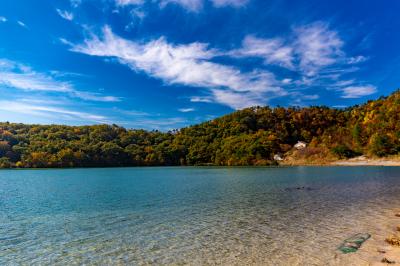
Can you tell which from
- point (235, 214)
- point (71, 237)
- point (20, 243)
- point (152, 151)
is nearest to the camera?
point (20, 243)

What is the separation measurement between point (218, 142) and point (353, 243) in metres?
172

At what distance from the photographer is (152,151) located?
177250mm

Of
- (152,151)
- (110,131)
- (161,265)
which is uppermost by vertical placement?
(110,131)

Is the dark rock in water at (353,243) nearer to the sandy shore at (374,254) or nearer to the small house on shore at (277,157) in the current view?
the sandy shore at (374,254)

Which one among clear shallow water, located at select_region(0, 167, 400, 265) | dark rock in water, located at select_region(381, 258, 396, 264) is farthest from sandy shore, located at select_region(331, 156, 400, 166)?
dark rock in water, located at select_region(381, 258, 396, 264)

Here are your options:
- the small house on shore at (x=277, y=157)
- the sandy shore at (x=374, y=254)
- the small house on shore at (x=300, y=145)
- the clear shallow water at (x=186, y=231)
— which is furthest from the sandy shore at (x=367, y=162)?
the sandy shore at (x=374, y=254)

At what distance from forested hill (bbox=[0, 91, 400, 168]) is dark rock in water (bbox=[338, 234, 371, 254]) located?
122 meters

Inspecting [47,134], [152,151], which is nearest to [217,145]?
[152,151]

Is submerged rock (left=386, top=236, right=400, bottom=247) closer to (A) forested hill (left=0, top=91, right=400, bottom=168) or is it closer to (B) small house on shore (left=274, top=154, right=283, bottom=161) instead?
(A) forested hill (left=0, top=91, right=400, bottom=168)

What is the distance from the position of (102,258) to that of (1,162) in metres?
152

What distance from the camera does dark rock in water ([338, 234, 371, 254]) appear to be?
1315 cm

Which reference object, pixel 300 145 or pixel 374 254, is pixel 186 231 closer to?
pixel 374 254

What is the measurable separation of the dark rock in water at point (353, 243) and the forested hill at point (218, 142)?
122 m

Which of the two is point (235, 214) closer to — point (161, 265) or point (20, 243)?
point (161, 265)
